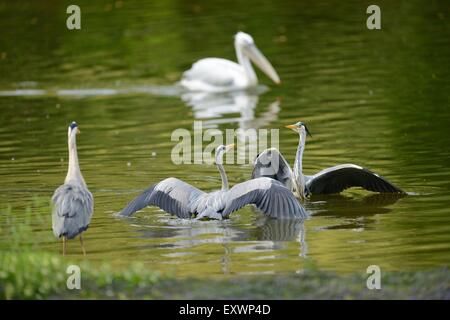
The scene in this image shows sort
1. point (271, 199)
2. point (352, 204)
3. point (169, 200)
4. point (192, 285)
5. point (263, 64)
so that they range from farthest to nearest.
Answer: point (263, 64)
point (352, 204)
point (169, 200)
point (271, 199)
point (192, 285)

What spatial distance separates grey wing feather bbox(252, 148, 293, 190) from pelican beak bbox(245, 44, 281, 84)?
7473mm

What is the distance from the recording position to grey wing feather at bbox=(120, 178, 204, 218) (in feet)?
35.7

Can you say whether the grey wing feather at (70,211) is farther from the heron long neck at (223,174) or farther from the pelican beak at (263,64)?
the pelican beak at (263,64)

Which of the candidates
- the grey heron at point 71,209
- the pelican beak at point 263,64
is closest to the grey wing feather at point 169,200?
the grey heron at point 71,209

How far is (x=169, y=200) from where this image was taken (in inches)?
432

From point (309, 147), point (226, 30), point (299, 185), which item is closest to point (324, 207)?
point (299, 185)

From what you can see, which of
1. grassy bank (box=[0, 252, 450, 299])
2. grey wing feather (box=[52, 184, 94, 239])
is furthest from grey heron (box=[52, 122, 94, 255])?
grassy bank (box=[0, 252, 450, 299])

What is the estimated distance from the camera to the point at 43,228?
10656 millimetres

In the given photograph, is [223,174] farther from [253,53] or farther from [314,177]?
[253,53]

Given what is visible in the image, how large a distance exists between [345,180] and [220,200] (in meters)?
1.86

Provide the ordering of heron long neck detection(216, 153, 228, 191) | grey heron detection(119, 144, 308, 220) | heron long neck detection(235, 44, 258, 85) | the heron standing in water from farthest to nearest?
heron long neck detection(235, 44, 258, 85), the heron standing in water, heron long neck detection(216, 153, 228, 191), grey heron detection(119, 144, 308, 220)

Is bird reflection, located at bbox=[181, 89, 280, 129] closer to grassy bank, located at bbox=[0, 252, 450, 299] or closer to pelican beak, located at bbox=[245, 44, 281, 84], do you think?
pelican beak, located at bbox=[245, 44, 281, 84]

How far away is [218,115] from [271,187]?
674 centimetres

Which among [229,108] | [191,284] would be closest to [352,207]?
[191,284]
